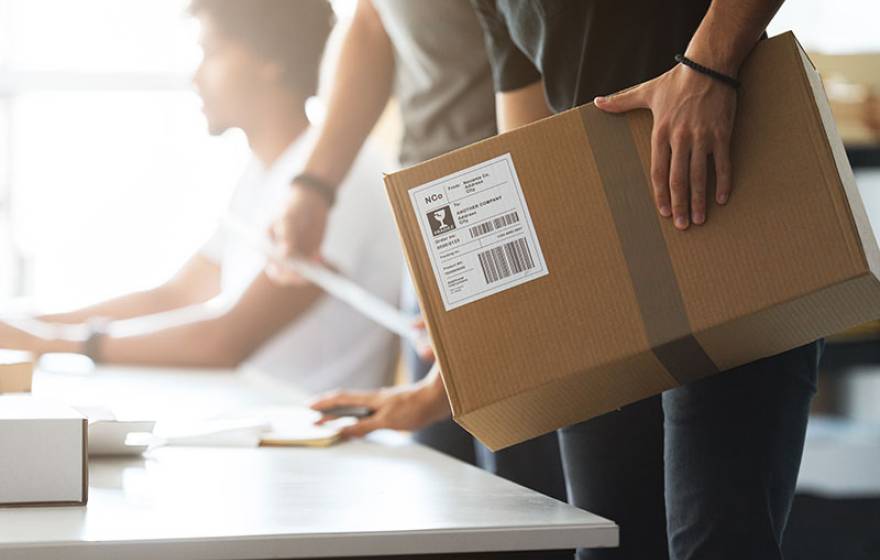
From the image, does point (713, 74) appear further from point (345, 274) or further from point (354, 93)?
point (345, 274)

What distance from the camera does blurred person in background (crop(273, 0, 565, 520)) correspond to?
158 cm

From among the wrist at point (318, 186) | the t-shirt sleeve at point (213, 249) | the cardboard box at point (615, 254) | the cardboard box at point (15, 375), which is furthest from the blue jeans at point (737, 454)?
the t-shirt sleeve at point (213, 249)

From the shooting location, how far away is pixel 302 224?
→ 195 cm

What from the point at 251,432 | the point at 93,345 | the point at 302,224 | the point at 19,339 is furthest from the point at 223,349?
the point at 251,432

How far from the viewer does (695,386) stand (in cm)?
89

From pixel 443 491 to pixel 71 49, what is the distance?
2.72m

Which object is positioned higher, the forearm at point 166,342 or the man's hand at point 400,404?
the forearm at point 166,342

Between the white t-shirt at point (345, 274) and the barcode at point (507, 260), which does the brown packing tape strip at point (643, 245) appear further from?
the white t-shirt at point (345, 274)

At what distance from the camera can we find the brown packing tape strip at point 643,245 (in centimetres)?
78

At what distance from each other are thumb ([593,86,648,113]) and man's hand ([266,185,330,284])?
1.14 meters

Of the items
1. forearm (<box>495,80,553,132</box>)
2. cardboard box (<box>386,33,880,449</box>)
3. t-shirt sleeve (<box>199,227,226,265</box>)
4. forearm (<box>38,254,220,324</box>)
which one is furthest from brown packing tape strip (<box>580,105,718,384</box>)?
t-shirt sleeve (<box>199,227,226,265</box>)

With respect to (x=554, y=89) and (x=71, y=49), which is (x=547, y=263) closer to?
(x=554, y=89)

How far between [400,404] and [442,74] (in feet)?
2.10

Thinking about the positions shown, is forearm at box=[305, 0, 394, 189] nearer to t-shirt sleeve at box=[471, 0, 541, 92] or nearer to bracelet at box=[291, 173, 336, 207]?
bracelet at box=[291, 173, 336, 207]
